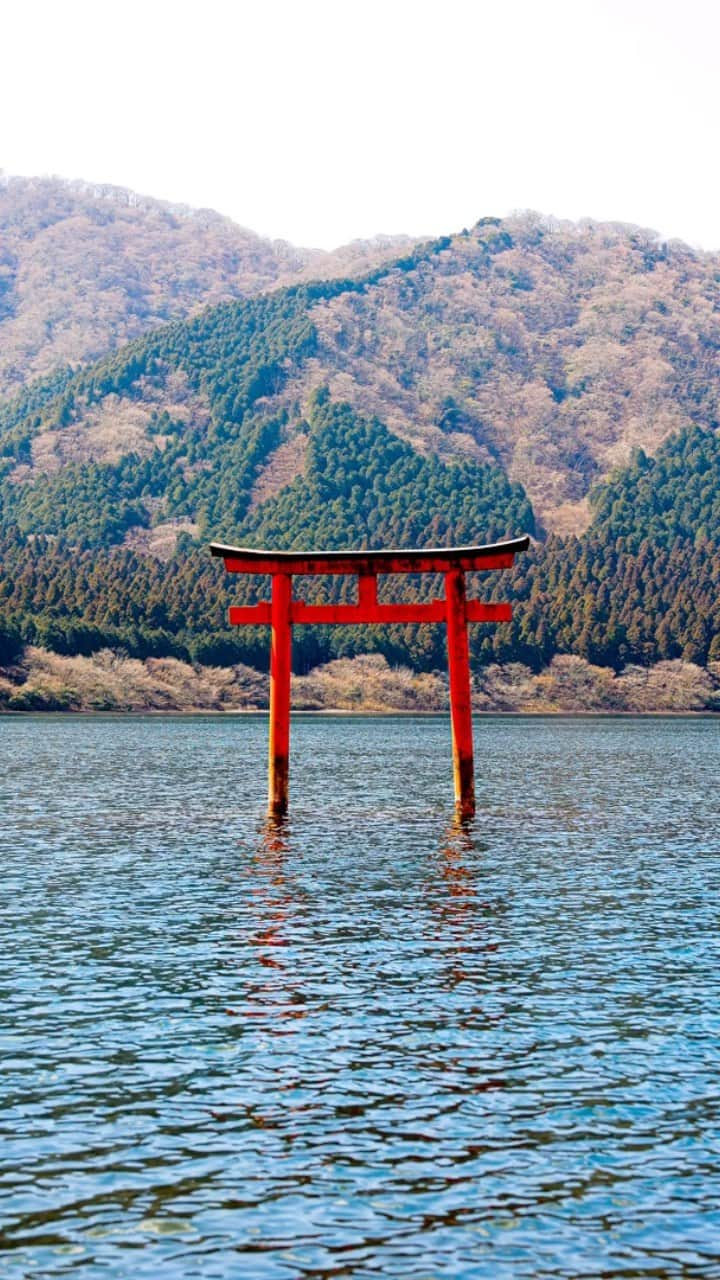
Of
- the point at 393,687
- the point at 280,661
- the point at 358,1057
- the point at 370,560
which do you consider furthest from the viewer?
the point at 393,687

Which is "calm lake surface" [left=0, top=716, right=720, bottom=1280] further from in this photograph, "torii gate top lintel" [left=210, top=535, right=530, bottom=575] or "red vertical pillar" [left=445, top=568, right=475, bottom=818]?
"torii gate top lintel" [left=210, top=535, right=530, bottom=575]

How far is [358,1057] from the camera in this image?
16359mm

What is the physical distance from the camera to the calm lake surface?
11.8m

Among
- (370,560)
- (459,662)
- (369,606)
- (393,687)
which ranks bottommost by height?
(393,687)

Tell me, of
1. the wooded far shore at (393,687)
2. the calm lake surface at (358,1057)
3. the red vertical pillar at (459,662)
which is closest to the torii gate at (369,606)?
the red vertical pillar at (459,662)

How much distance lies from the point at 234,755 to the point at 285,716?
40529mm

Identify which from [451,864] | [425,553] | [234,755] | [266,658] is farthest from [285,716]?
[266,658]

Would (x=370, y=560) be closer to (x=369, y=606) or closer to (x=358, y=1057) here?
(x=369, y=606)

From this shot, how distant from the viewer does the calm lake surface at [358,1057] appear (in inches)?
463

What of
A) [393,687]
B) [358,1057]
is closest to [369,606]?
[358,1057]

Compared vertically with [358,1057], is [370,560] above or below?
above

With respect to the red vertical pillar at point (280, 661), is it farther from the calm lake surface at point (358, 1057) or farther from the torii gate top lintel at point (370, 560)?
the calm lake surface at point (358, 1057)

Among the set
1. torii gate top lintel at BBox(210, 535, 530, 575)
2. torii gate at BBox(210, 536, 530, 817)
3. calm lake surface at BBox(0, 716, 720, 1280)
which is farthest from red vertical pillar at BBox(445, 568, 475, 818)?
calm lake surface at BBox(0, 716, 720, 1280)

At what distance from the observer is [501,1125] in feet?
46.1
